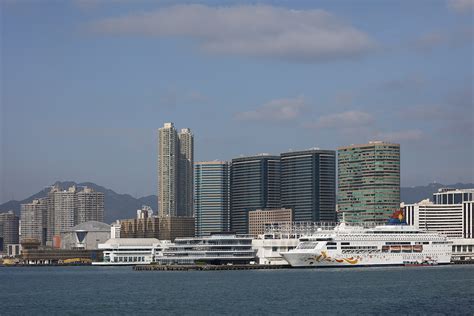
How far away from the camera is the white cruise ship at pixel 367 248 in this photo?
16138 cm

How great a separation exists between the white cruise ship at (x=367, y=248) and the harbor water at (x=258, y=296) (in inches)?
1011

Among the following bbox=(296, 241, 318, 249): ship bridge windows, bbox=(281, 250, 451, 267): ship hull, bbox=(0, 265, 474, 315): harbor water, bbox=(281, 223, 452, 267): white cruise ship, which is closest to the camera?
bbox=(0, 265, 474, 315): harbor water

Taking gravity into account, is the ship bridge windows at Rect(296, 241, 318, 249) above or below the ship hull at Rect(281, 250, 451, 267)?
above

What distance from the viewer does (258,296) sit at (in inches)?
3812

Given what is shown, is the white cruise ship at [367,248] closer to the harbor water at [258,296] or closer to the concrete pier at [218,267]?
the concrete pier at [218,267]

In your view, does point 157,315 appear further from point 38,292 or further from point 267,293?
point 38,292

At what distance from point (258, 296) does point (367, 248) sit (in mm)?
70966

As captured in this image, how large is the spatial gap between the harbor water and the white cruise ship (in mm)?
25681

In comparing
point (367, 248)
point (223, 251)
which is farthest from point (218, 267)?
point (367, 248)

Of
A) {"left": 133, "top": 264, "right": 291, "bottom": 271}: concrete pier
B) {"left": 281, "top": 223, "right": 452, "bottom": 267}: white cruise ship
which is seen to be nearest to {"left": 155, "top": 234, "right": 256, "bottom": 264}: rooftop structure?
{"left": 133, "top": 264, "right": 291, "bottom": 271}: concrete pier

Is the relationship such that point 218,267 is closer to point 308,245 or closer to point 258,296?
point 308,245

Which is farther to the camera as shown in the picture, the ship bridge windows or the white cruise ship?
the ship bridge windows

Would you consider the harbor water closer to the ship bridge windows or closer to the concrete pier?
the ship bridge windows

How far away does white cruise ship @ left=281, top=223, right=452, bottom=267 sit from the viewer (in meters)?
161
